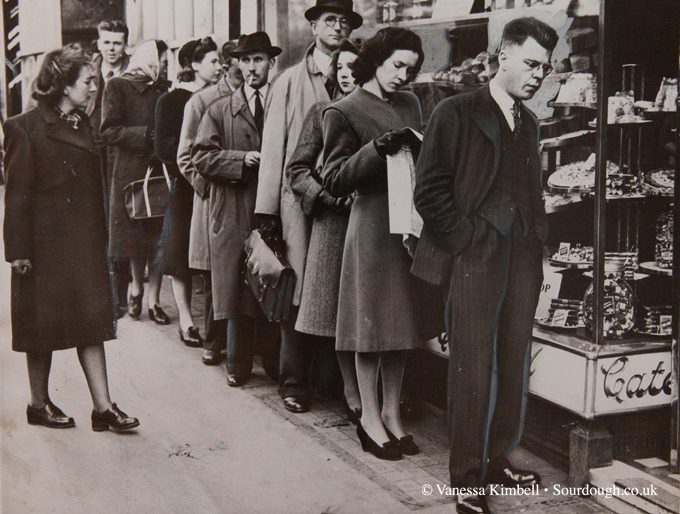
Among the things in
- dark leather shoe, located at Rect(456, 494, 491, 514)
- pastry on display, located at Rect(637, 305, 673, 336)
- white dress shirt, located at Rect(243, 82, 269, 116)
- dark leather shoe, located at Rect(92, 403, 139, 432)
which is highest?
white dress shirt, located at Rect(243, 82, 269, 116)

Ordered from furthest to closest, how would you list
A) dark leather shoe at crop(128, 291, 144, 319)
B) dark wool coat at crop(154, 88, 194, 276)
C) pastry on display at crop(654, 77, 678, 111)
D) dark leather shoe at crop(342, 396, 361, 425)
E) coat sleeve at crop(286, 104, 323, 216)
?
dark leather shoe at crop(128, 291, 144, 319) → dark wool coat at crop(154, 88, 194, 276) → dark leather shoe at crop(342, 396, 361, 425) → coat sleeve at crop(286, 104, 323, 216) → pastry on display at crop(654, 77, 678, 111)

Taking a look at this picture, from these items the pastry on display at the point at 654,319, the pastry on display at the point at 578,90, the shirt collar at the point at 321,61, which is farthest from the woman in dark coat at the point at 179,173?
the pastry on display at the point at 654,319

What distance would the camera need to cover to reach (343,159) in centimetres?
382

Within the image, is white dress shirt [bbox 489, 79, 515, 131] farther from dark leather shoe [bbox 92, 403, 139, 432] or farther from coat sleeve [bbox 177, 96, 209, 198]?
coat sleeve [bbox 177, 96, 209, 198]

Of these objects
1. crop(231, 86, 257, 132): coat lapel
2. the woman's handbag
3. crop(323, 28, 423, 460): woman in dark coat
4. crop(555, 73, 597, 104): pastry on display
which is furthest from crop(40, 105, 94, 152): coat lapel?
crop(555, 73, 597, 104): pastry on display

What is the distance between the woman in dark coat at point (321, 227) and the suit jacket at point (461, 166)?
0.74 m

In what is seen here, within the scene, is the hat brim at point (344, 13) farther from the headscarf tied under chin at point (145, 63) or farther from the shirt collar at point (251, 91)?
the headscarf tied under chin at point (145, 63)

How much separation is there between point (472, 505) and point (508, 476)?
0.66 ft

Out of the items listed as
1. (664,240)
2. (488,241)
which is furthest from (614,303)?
(488,241)

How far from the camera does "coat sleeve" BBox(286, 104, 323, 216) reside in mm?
4105

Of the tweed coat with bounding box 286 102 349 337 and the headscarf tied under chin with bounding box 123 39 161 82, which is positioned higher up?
the headscarf tied under chin with bounding box 123 39 161 82

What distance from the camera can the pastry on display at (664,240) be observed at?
353 centimetres

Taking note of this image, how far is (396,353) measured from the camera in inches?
155

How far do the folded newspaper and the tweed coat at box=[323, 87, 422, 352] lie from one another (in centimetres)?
16
